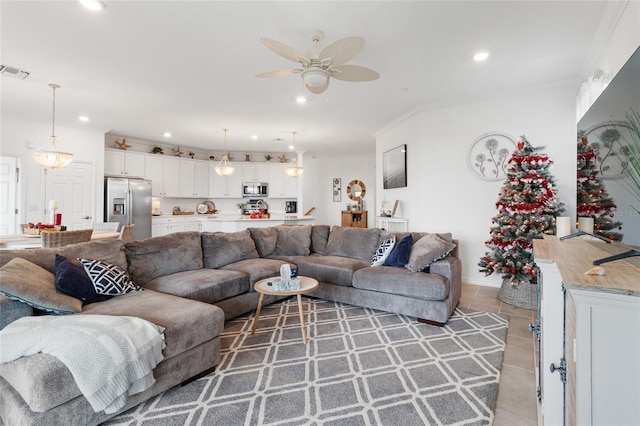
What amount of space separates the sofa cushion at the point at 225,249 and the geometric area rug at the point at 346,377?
2.68ft

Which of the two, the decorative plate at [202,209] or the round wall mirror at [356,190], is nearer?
the decorative plate at [202,209]

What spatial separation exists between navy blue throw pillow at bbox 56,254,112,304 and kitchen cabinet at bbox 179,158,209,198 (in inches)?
224

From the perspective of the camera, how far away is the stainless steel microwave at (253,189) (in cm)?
851

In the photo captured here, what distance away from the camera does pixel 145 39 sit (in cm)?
279

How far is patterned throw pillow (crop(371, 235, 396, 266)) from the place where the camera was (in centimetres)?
356

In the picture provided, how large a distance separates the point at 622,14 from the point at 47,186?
7813 millimetres

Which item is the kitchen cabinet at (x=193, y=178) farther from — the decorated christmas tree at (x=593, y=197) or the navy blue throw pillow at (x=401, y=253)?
the decorated christmas tree at (x=593, y=197)

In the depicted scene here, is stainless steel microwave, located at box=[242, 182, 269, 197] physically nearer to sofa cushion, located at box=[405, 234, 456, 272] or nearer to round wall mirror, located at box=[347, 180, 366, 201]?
round wall mirror, located at box=[347, 180, 366, 201]

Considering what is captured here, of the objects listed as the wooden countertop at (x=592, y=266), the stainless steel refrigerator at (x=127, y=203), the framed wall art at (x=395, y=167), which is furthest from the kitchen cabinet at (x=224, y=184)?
the wooden countertop at (x=592, y=266)

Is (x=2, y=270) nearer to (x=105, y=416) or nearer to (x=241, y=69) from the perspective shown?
(x=105, y=416)

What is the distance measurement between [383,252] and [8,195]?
612 centimetres

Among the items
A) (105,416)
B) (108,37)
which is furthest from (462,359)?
(108,37)

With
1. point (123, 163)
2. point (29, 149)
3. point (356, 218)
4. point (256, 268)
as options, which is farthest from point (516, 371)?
point (123, 163)

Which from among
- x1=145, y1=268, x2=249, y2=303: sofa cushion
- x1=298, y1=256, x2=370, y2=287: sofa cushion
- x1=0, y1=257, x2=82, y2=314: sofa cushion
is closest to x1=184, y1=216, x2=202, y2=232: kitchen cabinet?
x1=298, y1=256, x2=370, y2=287: sofa cushion
